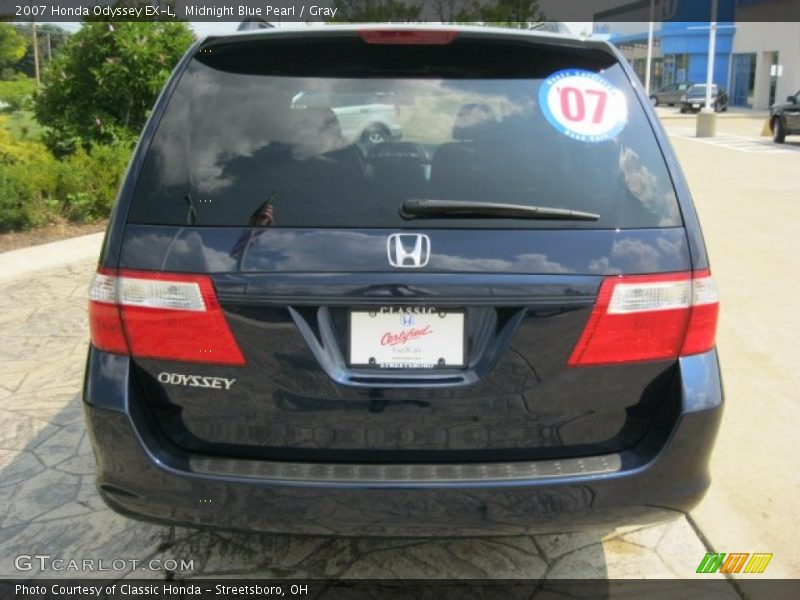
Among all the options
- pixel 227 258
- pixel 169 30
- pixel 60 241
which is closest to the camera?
pixel 227 258

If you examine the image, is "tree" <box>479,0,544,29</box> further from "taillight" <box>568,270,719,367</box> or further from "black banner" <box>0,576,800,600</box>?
"taillight" <box>568,270,719,367</box>

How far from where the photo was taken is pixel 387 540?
275 cm

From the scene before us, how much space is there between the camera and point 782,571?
2.98m

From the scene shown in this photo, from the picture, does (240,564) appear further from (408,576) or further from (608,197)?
(608,197)

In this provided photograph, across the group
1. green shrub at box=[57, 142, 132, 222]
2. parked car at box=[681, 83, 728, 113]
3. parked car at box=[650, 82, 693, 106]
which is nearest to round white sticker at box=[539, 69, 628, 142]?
green shrub at box=[57, 142, 132, 222]

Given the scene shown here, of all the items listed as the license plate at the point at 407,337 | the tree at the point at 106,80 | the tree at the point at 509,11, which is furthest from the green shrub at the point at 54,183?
the tree at the point at 509,11

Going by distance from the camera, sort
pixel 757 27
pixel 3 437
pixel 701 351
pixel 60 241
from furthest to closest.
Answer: pixel 757 27 → pixel 60 241 → pixel 3 437 → pixel 701 351

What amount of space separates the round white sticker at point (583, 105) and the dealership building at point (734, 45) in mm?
40067

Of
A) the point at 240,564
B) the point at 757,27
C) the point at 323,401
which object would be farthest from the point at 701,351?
the point at 757,27

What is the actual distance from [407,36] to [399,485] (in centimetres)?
→ 138

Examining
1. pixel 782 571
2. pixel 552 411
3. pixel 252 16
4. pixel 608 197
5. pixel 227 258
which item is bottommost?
pixel 782 571

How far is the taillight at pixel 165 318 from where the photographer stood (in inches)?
88.6

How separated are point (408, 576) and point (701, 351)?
52.9 inches

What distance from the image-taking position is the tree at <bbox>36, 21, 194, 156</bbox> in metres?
10.4
